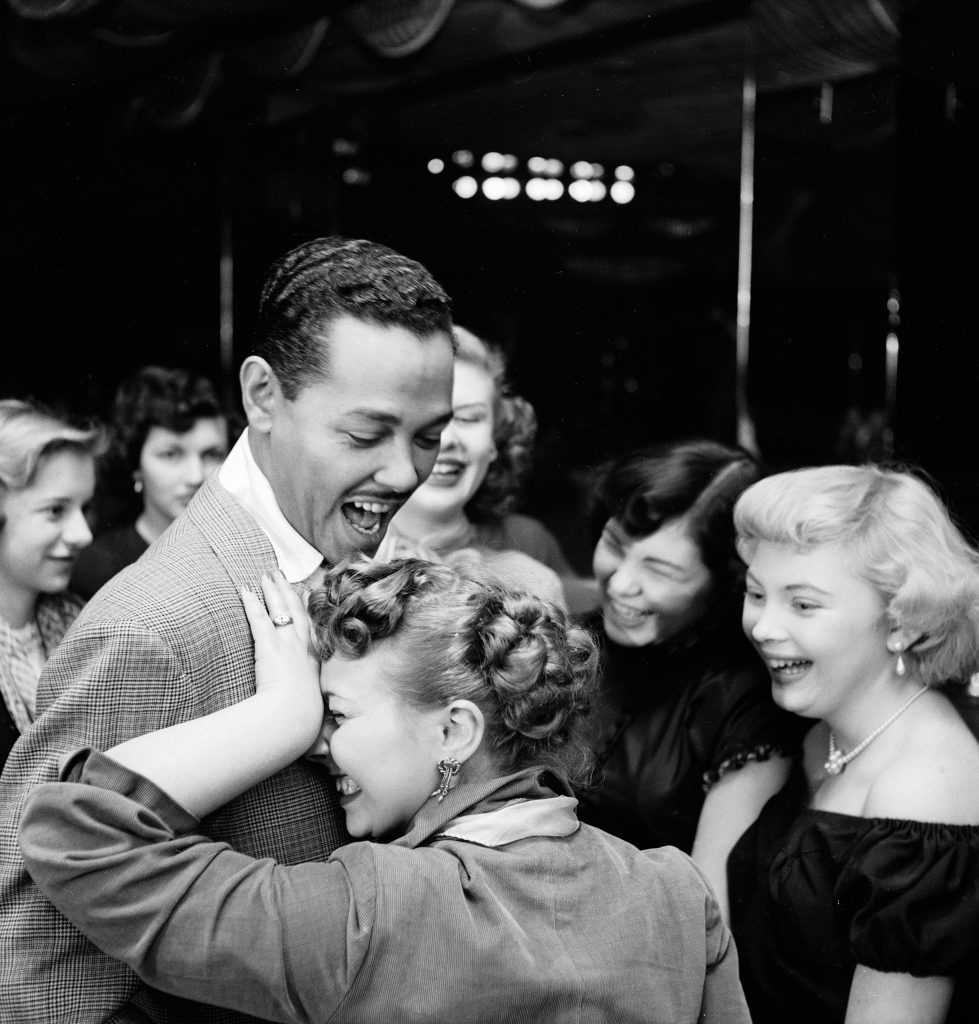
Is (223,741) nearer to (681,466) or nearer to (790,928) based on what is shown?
(790,928)

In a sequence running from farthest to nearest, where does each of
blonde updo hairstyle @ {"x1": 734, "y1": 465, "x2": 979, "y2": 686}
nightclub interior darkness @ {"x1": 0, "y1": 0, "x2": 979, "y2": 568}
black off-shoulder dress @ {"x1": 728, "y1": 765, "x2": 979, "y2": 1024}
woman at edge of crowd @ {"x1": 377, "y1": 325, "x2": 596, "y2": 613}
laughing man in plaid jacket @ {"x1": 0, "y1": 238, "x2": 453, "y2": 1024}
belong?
1. woman at edge of crowd @ {"x1": 377, "y1": 325, "x2": 596, "y2": 613}
2. nightclub interior darkness @ {"x1": 0, "y1": 0, "x2": 979, "y2": 568}
3. blonde updo hairstyle @ {"x1": 734, "y1": 465, "x2": 979, "y2": 686}
4. black off-shoulder dress @ {"x1": 728, "y1": 765, "x2": 979, "y2": 1024}
5. laughing man in plaid jacket @ {"x1": 0, "y1": 238, "x2": 453, "y2": 1024}

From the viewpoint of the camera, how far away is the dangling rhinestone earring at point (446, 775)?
1751mm

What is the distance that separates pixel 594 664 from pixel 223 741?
0.57m

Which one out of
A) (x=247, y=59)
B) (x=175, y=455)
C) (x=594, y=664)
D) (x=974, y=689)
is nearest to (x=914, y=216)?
(x=974, y=689)

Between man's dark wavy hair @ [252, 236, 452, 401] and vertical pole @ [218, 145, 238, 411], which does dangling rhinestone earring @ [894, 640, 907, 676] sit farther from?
vertical pole @ [218, 145, 238, 411]

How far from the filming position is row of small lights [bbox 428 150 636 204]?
11.1 feet

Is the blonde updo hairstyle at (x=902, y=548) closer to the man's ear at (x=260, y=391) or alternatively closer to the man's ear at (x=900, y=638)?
the man's ear at (x=900, y=638)

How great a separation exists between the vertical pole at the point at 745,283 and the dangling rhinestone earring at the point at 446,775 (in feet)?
8.64

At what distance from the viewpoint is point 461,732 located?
1.75 meters

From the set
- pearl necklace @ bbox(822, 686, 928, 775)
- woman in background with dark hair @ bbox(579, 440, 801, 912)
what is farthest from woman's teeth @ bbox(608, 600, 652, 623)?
pearl necklace @ bbox(822, 686, 928, 775)

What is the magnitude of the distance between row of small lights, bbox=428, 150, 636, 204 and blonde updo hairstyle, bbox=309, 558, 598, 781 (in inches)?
71.8

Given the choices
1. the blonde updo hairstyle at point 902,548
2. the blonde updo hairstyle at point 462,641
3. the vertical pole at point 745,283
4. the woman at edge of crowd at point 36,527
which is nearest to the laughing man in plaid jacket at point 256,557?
the blonde updo hairstyle at point 462,641

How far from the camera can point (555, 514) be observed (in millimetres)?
3537

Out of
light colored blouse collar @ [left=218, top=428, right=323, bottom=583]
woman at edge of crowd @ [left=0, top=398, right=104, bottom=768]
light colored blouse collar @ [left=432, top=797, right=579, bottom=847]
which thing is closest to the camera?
light colored blouse collar @ [left=432, top=797, right=579, bottom=847]
